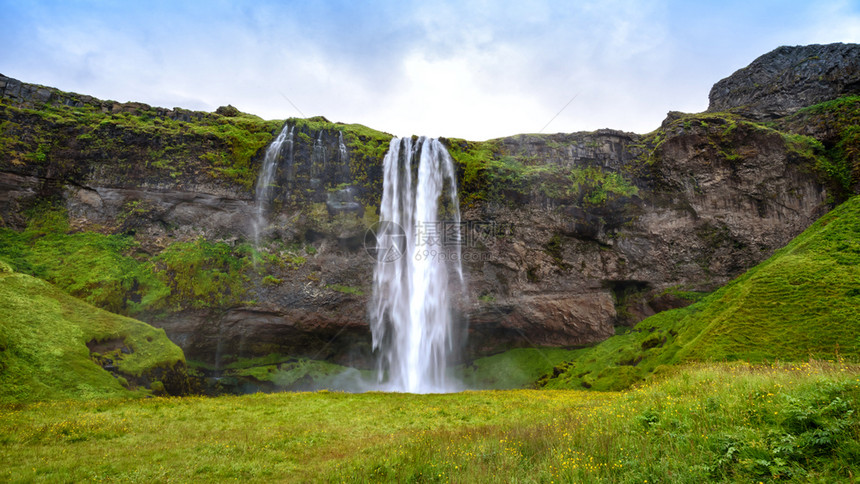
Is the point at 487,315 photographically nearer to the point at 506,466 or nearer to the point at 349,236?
the point at 349,236

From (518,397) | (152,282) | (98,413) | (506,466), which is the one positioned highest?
(152,282)

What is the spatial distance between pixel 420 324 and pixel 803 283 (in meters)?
25.3

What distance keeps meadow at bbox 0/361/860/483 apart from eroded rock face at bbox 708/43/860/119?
47.6 m

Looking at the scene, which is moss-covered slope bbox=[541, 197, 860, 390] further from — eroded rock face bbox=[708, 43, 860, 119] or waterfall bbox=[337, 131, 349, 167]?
waterfall bbox=[337, 131, 349, 167]

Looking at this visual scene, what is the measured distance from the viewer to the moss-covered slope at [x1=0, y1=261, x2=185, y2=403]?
53.8 ft

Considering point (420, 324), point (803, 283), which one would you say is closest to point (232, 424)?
point (420, 324)

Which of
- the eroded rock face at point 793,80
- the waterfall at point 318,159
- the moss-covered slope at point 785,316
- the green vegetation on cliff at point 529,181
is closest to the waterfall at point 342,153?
the waterfall at point 318,159

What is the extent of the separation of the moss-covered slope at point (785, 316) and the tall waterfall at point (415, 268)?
13995 mm

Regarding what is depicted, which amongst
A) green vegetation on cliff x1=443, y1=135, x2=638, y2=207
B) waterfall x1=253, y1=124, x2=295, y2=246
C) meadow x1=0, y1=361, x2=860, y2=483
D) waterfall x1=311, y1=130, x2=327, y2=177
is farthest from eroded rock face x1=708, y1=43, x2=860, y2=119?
waterfall x1=253, y1=124, x2=295, y2=246

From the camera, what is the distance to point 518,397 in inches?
838

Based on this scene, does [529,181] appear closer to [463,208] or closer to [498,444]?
[463,208]

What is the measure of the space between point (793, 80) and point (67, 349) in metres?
68.6

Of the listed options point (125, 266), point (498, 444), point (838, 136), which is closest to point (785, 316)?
point (498, 444)

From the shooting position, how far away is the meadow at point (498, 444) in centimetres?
543
